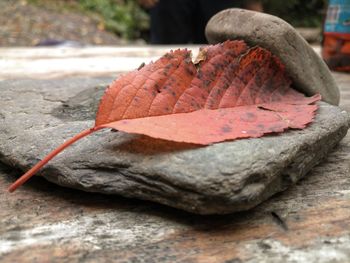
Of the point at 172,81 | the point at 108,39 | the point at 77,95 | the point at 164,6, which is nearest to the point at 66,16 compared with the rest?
the point at 108,39

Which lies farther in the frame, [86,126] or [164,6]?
[164,6]

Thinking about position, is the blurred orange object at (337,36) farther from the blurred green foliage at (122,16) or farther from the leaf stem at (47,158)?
the blurred green foliage at (122,16)

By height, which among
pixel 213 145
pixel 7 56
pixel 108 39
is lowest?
pixel 108 39

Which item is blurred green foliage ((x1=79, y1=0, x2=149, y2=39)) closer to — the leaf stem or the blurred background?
the blurred background

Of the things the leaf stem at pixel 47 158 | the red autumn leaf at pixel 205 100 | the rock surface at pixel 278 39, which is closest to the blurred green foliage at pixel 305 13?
the rock surface at pixel 278 39

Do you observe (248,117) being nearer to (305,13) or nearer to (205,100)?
(205,100)

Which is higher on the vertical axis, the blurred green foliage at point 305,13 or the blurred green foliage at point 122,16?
the blurred green foliage at point 305,13

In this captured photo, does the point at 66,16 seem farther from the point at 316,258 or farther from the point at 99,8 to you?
the point at 316,258
